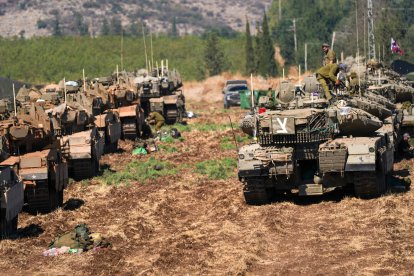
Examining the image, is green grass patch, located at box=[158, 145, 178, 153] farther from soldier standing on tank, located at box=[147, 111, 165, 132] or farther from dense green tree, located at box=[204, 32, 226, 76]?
dense green tree, located at box=[204, 32, 226, 76]

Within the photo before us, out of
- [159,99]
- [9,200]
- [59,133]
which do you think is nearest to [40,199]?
[9,200]

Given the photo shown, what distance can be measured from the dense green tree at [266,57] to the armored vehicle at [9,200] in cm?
6833

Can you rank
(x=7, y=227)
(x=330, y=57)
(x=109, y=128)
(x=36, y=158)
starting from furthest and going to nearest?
1. (x=109, y=128)
2. (x=330, y=57)
3. (x=36, y=158)
4. (x=7, y=227)

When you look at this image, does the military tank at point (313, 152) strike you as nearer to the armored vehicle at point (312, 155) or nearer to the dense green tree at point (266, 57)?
the armored vehicle at point (312, 155)

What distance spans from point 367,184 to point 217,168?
28.3 ft

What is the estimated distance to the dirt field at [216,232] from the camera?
14954mm

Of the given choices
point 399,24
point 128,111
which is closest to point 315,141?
point 128,111

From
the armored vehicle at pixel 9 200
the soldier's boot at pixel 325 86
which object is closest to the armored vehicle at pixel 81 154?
the soldier's boot at pixel 325 86

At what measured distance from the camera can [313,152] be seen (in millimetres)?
20766

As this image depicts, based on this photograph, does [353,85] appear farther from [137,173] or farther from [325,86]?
[137,173]

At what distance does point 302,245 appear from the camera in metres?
16.4

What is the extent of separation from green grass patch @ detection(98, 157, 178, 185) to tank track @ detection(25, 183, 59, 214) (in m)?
5.09

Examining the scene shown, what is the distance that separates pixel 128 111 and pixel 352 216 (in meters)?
19.7

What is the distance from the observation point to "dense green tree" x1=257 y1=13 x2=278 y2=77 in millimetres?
87525
